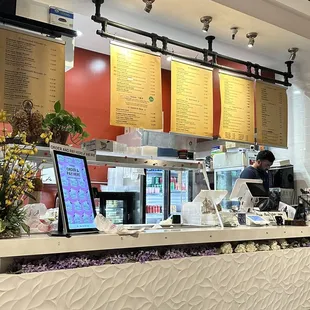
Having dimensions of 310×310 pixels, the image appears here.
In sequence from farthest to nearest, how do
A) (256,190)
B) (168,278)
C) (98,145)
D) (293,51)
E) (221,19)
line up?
(293,51) → (221,19) → (256,190) → (98,145) → (168,278)

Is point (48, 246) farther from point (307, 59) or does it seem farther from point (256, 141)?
point (307, 59)

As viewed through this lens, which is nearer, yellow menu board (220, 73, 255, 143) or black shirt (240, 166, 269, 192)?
yellow menu board (220, 73, 255, 143)

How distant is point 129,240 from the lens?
2.16 m

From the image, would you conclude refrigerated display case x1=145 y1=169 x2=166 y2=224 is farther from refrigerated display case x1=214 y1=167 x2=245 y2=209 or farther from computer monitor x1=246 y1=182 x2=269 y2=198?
computer monitor x1=246 y1=182 x2=269 y2=198

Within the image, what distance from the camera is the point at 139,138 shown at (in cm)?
527

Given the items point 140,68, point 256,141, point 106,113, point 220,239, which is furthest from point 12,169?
point 106,113

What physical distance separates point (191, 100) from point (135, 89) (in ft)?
2.11

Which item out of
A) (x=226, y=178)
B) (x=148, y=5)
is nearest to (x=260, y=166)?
(x=226, y=178)

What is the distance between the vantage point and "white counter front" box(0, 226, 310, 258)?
1.76 meters

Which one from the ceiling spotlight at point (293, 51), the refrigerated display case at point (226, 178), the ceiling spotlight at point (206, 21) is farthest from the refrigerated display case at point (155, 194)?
the ceiling spotlight at point (206, 21)

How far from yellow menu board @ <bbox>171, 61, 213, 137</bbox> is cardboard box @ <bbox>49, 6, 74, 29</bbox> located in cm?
105

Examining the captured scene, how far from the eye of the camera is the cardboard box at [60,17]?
3.46 m

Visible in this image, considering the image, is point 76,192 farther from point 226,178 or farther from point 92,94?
point 226,178

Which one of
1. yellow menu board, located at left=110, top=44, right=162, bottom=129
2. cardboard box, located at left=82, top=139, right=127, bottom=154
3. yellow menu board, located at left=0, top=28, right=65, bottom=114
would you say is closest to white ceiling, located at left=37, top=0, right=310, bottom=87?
yellow menu board, located at left=110, top=44, right=162, bottom=129
